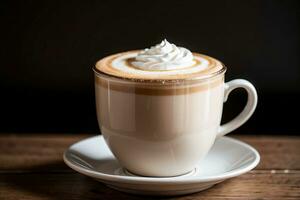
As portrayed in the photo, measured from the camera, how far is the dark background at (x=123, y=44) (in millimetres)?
903

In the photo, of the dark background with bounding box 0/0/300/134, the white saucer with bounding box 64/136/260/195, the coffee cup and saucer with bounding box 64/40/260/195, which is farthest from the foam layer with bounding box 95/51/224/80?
the dark background with bounding box 0/0/300/134

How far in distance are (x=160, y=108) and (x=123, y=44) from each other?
323 millimetres

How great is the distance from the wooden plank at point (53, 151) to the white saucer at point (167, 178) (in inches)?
1.6

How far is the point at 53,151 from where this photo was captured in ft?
2.69

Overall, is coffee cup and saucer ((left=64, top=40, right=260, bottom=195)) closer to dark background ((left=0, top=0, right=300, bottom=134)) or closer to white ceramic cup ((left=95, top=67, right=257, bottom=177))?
white ceramic cup ((left=95, top=67, right=257, bottom=177))

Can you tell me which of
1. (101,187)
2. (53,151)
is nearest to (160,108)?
(101,187)

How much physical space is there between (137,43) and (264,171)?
1.00ft

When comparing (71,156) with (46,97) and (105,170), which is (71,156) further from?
(46,97)

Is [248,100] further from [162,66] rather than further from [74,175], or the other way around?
[74,175]

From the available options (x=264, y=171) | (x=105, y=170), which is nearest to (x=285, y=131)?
(x=264, y=171)

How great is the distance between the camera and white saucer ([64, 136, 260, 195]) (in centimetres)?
61

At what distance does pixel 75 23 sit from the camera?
3.00 ft

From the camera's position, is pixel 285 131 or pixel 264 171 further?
pixel 285 131

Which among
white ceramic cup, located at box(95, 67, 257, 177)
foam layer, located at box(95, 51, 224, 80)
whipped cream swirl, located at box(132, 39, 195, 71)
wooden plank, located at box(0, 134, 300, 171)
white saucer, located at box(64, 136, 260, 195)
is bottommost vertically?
wooden plank, located at box(0, 134, 300, 171)
